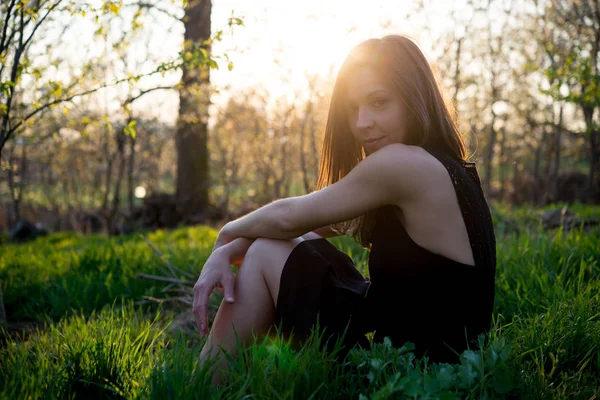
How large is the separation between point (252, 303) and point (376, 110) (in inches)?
33.7

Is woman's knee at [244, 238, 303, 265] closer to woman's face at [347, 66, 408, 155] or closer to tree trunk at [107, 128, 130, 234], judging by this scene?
woman's face at [347, 66, 408, 155]

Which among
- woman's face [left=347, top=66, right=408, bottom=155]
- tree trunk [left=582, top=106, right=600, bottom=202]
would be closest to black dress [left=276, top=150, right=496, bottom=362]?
woman's face [left=347, top=66, right=408, bottom=155]

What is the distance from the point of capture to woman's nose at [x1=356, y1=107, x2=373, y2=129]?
2104 millimetres

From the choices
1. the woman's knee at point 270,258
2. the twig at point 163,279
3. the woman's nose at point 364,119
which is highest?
the woman's nose at point 364,119

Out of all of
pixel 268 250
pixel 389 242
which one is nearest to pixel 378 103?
pixel 389 242

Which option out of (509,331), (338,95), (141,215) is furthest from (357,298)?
(141,215)

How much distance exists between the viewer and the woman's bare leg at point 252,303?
2.06 metres

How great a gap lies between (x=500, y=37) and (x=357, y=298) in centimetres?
789

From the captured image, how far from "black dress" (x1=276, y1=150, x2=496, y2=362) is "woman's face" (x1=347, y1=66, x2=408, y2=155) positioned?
8.3 inches

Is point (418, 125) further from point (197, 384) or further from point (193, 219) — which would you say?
point (193, 219)

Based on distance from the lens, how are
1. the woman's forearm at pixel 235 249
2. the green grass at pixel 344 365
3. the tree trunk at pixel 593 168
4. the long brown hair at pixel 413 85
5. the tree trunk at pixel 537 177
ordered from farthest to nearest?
the tree trunk at pixel 537 177
the tree trunk at pixel 593 168
the woman's forearm at pixel 235 249
the long brown hair at pixel 413 85
the green grass at pixel 344 365

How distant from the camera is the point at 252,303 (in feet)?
6.81

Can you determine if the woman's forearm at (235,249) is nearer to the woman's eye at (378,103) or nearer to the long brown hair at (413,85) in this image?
the long brown hair at (413,85)

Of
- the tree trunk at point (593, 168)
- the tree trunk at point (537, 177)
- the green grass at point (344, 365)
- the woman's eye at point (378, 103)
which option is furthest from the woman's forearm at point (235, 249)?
the tree trunk at point (537, 177)
